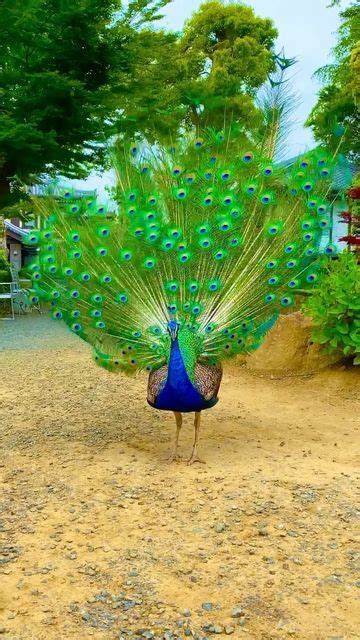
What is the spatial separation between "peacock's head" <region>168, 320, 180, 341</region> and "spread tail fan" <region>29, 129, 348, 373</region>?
7cm

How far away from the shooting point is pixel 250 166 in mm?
5141

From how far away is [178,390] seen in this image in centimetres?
460

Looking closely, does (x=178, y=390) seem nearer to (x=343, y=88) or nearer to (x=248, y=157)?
(x=248, y=157)

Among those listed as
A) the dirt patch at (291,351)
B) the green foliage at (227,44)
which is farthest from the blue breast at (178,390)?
the green foliage at (227,44)

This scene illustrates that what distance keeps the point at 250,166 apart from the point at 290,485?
247 centimetres

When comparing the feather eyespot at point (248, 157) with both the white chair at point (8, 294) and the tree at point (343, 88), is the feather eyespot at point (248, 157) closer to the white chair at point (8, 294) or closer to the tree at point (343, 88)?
the tree at point (343, 88)

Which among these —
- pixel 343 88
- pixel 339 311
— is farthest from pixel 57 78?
pixel 339 311

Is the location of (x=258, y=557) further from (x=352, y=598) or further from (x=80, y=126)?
(x=80, y=126)

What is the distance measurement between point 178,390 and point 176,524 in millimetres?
984

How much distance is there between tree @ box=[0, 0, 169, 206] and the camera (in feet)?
43.0

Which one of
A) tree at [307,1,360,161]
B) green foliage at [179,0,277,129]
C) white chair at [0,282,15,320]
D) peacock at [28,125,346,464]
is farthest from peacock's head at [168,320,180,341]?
green foliage at [179,0,277,129]

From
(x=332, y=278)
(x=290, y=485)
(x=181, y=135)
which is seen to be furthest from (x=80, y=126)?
(x=290, y=485)

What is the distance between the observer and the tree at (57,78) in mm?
13117

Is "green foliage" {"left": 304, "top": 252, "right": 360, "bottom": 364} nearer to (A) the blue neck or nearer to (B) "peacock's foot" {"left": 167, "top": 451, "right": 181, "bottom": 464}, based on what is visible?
(B) "peacock's foot" {"left": 167, "top": 451, "right": 181, "bottom": 464}
